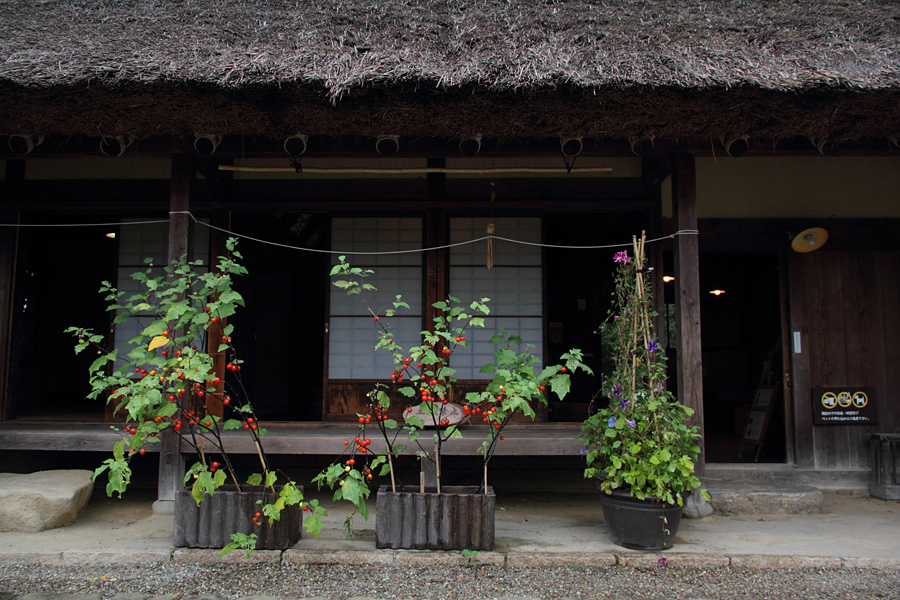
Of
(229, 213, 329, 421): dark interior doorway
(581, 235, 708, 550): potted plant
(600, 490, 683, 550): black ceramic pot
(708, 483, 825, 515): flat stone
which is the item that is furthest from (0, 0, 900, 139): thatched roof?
(229, 213, 329, 421): dark interior doorway

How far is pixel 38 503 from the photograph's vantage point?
367 cm

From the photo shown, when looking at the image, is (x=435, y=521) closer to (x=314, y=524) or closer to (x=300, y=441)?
(x=314, y=524)

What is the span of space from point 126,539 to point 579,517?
2.86 metres

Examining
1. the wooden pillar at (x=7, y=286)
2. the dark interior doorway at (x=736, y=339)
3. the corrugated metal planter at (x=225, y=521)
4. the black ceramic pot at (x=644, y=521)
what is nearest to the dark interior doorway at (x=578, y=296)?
the dark interior doorway at (x=736, y=339)

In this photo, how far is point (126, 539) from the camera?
3.58m

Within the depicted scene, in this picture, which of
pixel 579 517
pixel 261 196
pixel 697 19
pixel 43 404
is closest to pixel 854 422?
pixel 579 517

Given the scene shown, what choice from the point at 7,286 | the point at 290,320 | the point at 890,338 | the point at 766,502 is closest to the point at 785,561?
the point at 766,502

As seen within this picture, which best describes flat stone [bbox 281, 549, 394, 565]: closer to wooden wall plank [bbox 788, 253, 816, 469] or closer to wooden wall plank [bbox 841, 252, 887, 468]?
wooden wall plank [bbox 788, 253, 816, 469]

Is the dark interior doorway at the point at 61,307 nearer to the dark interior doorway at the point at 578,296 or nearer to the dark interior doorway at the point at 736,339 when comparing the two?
the dark interior doorway at the point at 578,296

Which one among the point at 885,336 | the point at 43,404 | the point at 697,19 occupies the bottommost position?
the point at 43,404

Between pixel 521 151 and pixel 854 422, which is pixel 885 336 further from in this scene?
pixel 521 151

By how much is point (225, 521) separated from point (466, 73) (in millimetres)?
2857

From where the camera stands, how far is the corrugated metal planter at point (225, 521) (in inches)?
129

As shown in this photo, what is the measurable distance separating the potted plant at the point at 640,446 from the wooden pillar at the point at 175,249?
8.90 feet
